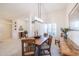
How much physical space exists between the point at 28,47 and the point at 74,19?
101 cm

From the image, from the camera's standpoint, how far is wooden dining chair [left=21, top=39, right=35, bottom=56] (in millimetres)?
2235

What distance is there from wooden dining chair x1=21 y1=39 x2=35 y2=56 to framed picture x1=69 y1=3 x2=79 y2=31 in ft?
2.54

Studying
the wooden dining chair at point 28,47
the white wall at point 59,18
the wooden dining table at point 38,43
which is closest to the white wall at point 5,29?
the wooden dining chair at point 28,47

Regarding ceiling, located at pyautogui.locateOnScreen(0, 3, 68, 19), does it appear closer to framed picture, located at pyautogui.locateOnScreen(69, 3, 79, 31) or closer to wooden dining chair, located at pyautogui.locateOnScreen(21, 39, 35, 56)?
framed picture, located at pyautogui.locateOnScreen(69, 3, 79, 31)

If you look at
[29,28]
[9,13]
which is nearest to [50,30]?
[29,28]

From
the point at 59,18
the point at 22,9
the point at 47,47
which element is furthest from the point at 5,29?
the point at 59,18

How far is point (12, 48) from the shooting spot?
219cm

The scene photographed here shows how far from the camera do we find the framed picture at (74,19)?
2214mm

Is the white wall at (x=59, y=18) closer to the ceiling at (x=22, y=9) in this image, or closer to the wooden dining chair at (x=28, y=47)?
the ceiling at (x=22, y=9)

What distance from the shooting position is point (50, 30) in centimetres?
225

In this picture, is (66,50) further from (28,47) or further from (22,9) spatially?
(22,9)

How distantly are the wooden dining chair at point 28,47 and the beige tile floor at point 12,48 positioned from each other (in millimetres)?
90

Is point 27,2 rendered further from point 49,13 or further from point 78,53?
point 78,53

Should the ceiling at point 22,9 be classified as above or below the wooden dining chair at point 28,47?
above
